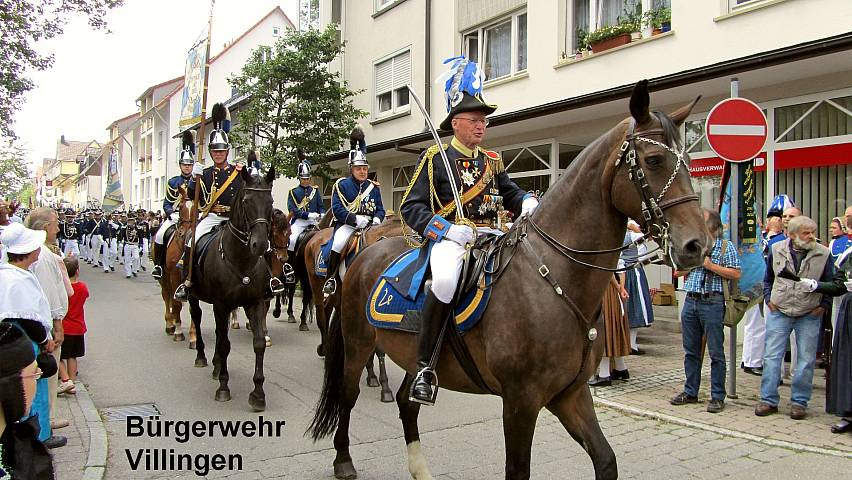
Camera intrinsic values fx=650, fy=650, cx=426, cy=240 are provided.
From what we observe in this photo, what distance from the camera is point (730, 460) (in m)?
5.35

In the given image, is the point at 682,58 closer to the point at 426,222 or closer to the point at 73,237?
the point at 426,222

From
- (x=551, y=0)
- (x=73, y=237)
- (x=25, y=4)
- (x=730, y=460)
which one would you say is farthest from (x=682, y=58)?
(x=73, y=237)

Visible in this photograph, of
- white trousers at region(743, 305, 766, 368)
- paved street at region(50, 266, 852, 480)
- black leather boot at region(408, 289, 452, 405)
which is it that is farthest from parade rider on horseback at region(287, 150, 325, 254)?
black leather boot at region(408, 289, 452, 405)

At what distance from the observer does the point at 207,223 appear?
9.00 m

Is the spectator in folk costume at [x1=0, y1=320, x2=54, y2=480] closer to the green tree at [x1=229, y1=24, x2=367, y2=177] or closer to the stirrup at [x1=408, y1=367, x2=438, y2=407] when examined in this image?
the stirrup at [x1=408, y1=367, x2=438, y2=407]

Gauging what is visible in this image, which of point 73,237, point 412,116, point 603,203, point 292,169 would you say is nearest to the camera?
point 603,203

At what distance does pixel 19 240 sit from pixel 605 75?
35.4ft

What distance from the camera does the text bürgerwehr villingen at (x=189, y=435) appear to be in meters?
5.25

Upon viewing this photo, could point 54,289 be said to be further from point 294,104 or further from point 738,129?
point 294,104

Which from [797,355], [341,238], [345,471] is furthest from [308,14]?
[345,471]

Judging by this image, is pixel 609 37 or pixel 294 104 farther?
pixel 294 104

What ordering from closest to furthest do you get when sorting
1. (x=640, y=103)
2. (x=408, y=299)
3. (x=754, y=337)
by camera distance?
(x=640, y=103) → (x=408, y=299) → (x=754, y=337)

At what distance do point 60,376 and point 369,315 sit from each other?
4626 mm

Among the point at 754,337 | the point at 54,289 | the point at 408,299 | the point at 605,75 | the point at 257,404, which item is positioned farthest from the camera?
the point at 605,75
